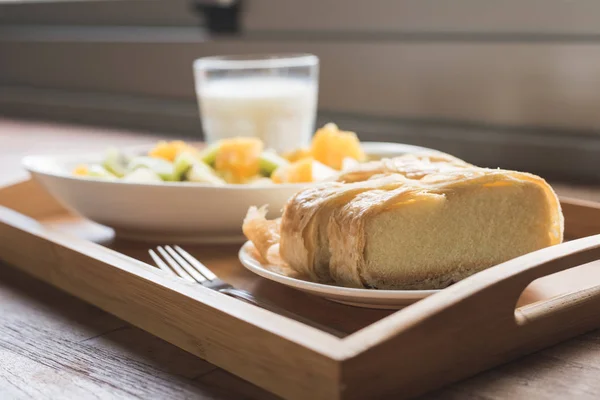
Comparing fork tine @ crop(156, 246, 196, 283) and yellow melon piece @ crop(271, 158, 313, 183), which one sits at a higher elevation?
yellow melon piece @ crop(271, 158, 313, 183)

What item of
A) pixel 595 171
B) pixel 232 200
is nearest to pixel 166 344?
pixel 232 200

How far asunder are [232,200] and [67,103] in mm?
1848

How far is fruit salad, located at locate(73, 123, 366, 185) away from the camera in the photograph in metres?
0.96

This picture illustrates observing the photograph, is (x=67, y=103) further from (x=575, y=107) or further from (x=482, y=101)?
(x=575, y=107)

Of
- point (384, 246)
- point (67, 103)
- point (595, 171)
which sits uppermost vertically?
point (384, 246)

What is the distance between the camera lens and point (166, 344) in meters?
0.64

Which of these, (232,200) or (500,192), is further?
(232,200)

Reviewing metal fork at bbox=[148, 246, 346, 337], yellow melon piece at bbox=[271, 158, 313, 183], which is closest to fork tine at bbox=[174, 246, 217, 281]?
metal fork at bbox=[148, 246, 346, 337]

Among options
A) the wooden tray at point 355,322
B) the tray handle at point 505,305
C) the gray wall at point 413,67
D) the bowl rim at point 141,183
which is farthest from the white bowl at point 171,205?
the gray wall at point 413,67

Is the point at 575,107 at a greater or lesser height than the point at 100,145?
greater

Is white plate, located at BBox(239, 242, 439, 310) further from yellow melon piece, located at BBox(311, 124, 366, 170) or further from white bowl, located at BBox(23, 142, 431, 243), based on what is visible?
yellow melon piece, located at BBox(311, 124, 366, 170)

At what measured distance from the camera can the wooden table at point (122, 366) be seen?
0.54 meters

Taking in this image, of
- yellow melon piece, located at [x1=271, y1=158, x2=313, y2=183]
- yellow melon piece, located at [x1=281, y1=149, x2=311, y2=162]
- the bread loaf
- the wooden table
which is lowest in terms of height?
the wooden table

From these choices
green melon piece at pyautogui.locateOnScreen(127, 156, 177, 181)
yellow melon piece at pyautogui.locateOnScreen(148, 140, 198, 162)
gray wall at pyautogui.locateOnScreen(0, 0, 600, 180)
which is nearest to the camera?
green melon piece at pyautogui.locateOnScreen(127, 156, 177, 181)
